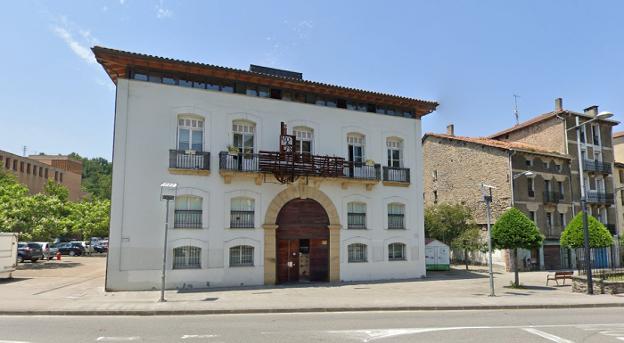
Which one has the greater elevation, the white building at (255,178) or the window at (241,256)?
the white building at (255,178)

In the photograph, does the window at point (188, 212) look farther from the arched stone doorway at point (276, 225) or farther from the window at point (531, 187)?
the window at point (531, 187)

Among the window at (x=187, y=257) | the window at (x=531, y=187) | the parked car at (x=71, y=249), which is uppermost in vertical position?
the window at (x=531, y=187)

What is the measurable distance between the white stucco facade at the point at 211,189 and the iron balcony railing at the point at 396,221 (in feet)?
1.28

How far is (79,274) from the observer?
89.7 ft

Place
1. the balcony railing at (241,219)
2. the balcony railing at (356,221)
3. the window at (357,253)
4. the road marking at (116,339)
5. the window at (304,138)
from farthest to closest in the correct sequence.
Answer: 1. the balcony railing at (356,221)
2. the window at (357,253)
3. the window at (304,138)
4. the balcony railing at (241,219)
5. the road marking at (116,339)

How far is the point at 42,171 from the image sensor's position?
8175cm

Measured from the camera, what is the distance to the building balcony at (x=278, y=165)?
21680 millimetres

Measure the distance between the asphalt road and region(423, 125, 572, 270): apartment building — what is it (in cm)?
2231

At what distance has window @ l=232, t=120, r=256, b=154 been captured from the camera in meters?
22.8

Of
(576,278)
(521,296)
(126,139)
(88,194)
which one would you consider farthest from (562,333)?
(88,194)

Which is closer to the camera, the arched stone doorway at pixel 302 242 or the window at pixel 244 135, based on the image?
the window at pixel 244 135

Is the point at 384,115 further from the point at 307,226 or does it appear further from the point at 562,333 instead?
the point at 562,333

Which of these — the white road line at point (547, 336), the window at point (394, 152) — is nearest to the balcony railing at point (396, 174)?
the window at point (394, 152)

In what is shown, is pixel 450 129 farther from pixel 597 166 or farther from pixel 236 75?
pixel 236 75
